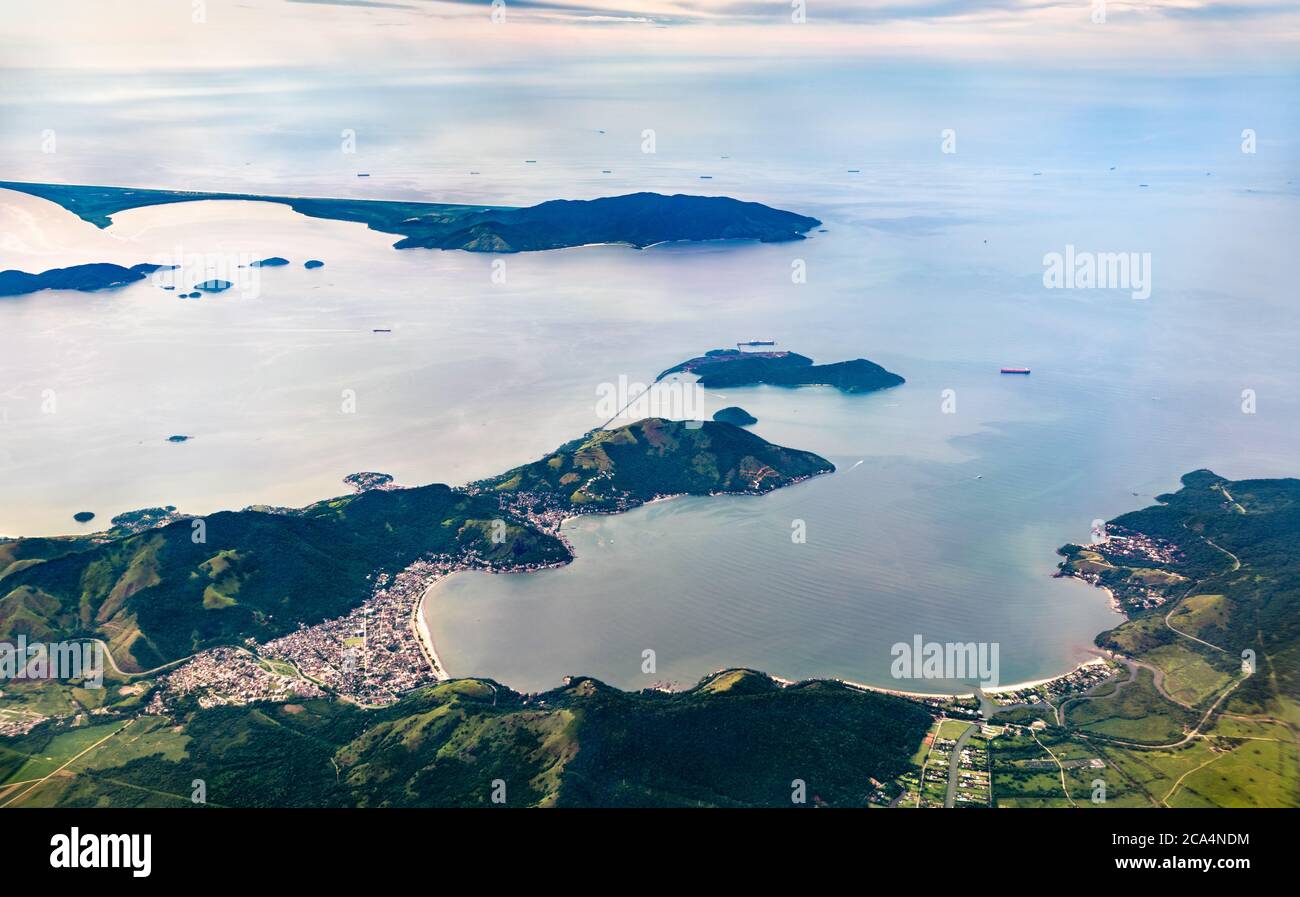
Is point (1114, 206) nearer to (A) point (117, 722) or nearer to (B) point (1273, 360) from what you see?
(B) point (1273, 360)

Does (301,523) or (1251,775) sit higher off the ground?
(301,523)

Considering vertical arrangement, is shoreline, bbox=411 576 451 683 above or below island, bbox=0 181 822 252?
below

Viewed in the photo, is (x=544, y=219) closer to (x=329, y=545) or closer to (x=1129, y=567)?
(x=329, y=545)

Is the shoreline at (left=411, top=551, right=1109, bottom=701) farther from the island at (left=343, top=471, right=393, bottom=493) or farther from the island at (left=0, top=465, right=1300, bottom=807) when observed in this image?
the island at (left=343, top=471, right=393, bottom=493)

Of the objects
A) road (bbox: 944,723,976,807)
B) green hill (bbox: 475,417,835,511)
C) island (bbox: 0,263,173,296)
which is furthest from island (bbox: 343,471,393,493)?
island (bbox: 0,263,173,296)

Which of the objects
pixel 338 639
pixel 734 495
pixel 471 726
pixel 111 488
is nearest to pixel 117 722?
pixel 338 639
